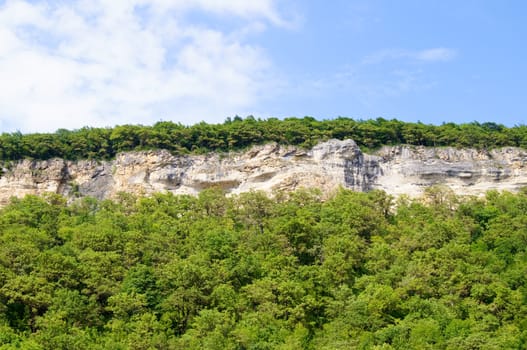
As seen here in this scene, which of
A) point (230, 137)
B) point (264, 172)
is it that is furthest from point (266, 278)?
point (230, 137)

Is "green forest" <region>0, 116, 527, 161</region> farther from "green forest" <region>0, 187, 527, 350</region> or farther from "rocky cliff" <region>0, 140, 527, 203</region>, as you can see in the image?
"green forest" <region>0, 187, 527, 350</region>

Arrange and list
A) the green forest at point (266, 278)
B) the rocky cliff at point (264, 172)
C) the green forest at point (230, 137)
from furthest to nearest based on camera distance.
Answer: the green forest at point (230, 137)
the rocky cliff at point (264, 172)
the green forest at point (266, 278)

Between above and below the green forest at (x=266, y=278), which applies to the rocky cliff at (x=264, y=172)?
above

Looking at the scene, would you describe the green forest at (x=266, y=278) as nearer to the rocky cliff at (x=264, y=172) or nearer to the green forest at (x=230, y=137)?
the rocky cliff at (x=264, y=172)

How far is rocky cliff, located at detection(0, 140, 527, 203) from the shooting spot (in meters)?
65.2

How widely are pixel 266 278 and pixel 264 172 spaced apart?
23.8 meters

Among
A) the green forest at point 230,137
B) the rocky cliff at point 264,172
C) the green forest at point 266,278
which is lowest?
the green forest at point 266,278

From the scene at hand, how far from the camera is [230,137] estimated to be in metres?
68.0

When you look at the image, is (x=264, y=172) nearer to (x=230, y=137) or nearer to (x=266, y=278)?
(x=230, y=137)

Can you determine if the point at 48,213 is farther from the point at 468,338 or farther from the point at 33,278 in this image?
the point at 468,338

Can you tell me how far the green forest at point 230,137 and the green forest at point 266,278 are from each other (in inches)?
444

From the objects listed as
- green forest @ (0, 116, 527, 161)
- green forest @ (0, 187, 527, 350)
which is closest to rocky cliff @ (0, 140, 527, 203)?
green forest @ (0, 116, 527, 161)

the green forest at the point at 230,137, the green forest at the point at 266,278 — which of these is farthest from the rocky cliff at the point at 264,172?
the green forest at the point at 266,278

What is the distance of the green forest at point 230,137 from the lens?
67.4 meters
